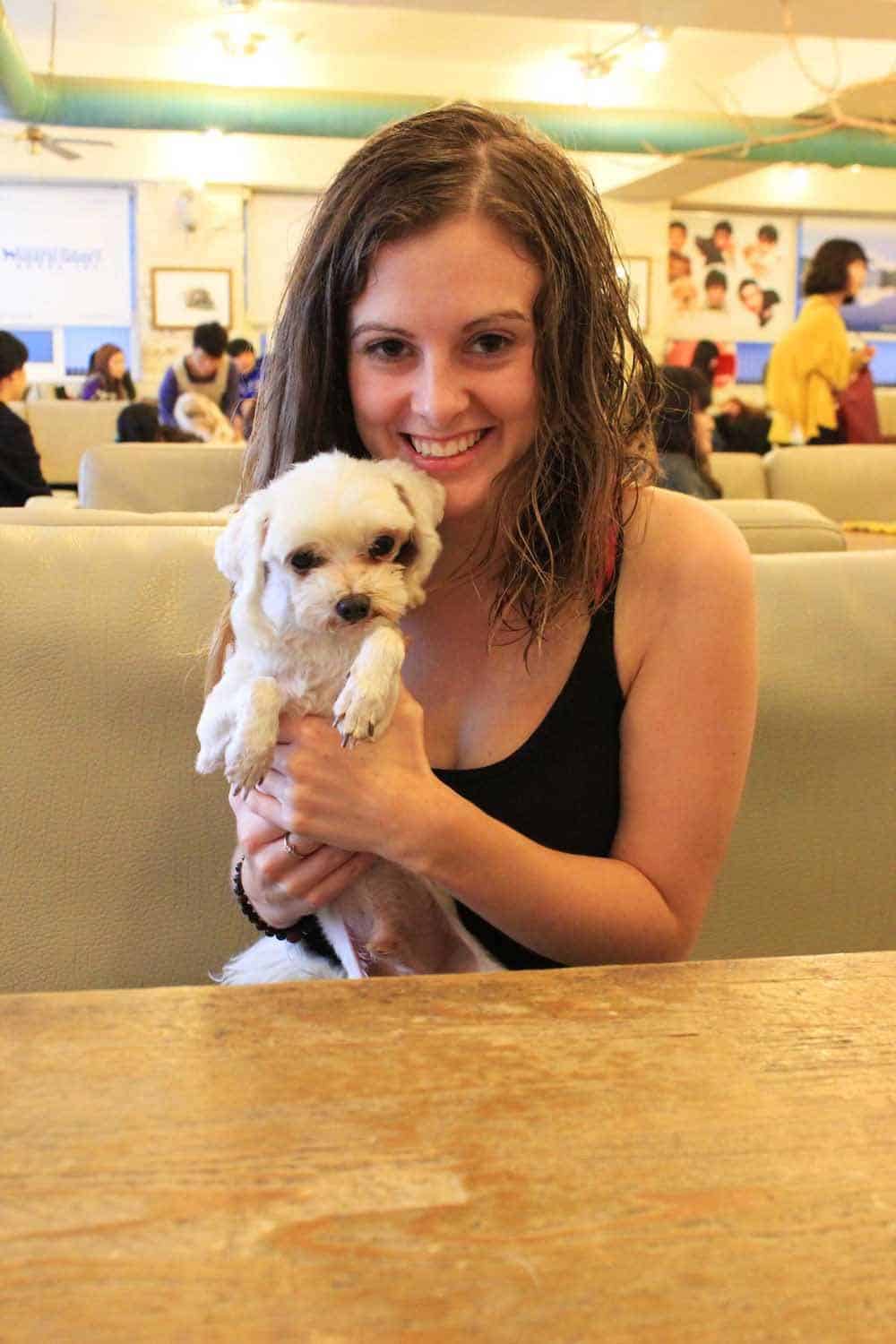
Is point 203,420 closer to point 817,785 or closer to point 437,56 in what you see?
point 817,785

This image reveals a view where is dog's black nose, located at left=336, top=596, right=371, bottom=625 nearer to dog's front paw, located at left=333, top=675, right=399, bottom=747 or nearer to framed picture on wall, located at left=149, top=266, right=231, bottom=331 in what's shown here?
dog's front paw, located at left=333, top=675, right=399, bottom=747

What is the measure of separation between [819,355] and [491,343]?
15.6 feet

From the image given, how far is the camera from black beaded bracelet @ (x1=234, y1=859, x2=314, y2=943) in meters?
1.11

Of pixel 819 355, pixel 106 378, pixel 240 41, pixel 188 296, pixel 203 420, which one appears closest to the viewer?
pixel 819 355

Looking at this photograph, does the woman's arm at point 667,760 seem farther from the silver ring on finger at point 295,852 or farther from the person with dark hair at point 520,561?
the silver ring on finger at point 295,852

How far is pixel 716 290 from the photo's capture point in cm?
1248

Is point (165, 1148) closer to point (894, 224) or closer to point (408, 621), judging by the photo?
point (408, 621)

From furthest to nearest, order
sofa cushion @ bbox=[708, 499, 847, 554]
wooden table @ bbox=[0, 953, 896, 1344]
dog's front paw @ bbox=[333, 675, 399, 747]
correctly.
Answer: sofa cushion @ bbox=[708, 499, 847, 554]
dog's front paw @ bbox=[333, 675, 399, 747]
wooden table @ bbox=[0, 953, 896, 1344]

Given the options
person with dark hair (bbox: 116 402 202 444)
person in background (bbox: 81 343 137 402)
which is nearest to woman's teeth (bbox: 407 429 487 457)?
person with dark hair (bbox: 116 402 202 444)

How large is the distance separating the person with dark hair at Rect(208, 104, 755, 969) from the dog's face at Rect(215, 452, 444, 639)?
7 cm

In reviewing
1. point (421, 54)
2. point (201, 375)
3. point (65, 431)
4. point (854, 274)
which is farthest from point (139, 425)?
point (421, 54)

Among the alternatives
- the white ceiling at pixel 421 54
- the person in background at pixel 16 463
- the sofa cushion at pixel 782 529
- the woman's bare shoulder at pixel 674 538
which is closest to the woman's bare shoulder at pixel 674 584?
the woman's bare shoulder at pixel 674 538

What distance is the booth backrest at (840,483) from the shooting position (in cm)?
429

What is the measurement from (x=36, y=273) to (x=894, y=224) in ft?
28.2
